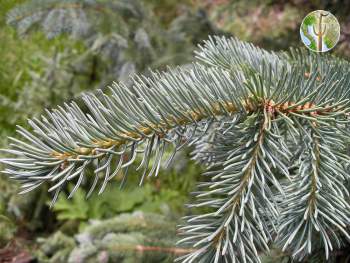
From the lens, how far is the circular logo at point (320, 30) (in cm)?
51

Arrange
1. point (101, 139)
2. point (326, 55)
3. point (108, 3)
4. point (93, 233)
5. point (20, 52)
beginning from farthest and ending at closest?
point (20, 52) → point (108, 3) → point (93, 233) → point (326, 55) → point (101, 139)

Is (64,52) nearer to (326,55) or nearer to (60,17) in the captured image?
(60,17)

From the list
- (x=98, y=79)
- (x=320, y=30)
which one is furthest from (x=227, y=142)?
(x=98, y=79)

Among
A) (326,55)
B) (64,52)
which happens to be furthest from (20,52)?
(326,55)

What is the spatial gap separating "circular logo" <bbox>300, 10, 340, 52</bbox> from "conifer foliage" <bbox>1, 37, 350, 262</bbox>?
7 centimetres

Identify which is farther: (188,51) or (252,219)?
(188,51)

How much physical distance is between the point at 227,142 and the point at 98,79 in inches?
65.8

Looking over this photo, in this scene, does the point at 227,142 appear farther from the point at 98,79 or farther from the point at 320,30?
the point at 98,79

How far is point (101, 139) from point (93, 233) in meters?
0.87

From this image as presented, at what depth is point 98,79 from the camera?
6.80ft

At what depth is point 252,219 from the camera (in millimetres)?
407

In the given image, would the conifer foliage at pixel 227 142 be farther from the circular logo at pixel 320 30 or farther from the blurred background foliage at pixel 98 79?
the blurred background foliage at pixel 98 79

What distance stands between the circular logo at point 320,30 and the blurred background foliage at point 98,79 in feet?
0.90

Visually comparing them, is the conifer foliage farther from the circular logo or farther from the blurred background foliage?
the blurred background foliage
